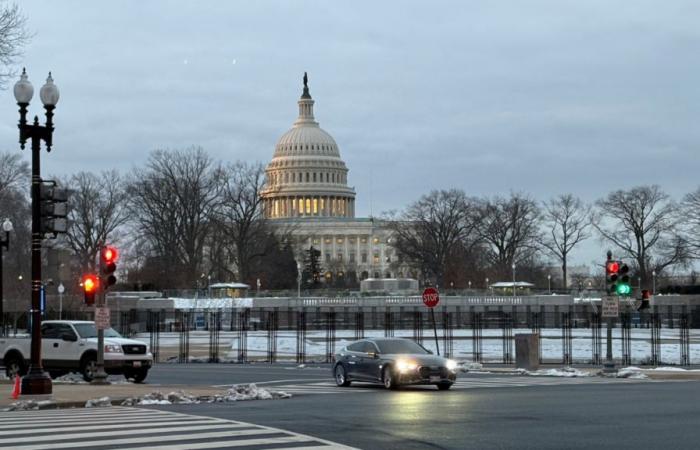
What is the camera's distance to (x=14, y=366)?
3325 centimetres

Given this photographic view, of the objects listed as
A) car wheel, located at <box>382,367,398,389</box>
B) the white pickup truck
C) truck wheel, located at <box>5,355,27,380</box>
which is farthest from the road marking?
truck wheel, located at <box>5,355,27,380</box>

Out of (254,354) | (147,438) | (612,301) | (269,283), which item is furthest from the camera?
(269,283)

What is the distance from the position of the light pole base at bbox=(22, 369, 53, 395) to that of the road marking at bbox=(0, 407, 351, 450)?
12.2ft

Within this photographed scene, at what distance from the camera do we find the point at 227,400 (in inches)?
921

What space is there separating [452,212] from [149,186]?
4128cm

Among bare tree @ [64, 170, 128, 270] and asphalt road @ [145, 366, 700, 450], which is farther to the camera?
bare tree @ [64, 170, 128, 270]

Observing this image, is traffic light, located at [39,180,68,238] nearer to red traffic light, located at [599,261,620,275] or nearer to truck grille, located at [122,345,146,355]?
truck grille, located at [122,345,146,355]

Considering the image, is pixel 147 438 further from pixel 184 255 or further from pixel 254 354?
pixel 184 255

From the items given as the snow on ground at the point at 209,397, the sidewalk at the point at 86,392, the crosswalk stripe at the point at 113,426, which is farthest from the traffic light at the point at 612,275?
the crosswalk stripe at the point at 113,426

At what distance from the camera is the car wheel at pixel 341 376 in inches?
1163

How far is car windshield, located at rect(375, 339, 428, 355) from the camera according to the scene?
93.8ft

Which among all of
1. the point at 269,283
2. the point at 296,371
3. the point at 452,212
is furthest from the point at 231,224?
the point at 296,371

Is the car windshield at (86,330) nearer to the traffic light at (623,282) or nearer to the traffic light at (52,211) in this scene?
the traffic light at (52,211)

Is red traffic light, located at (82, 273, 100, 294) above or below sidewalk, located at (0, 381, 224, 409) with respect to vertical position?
above
